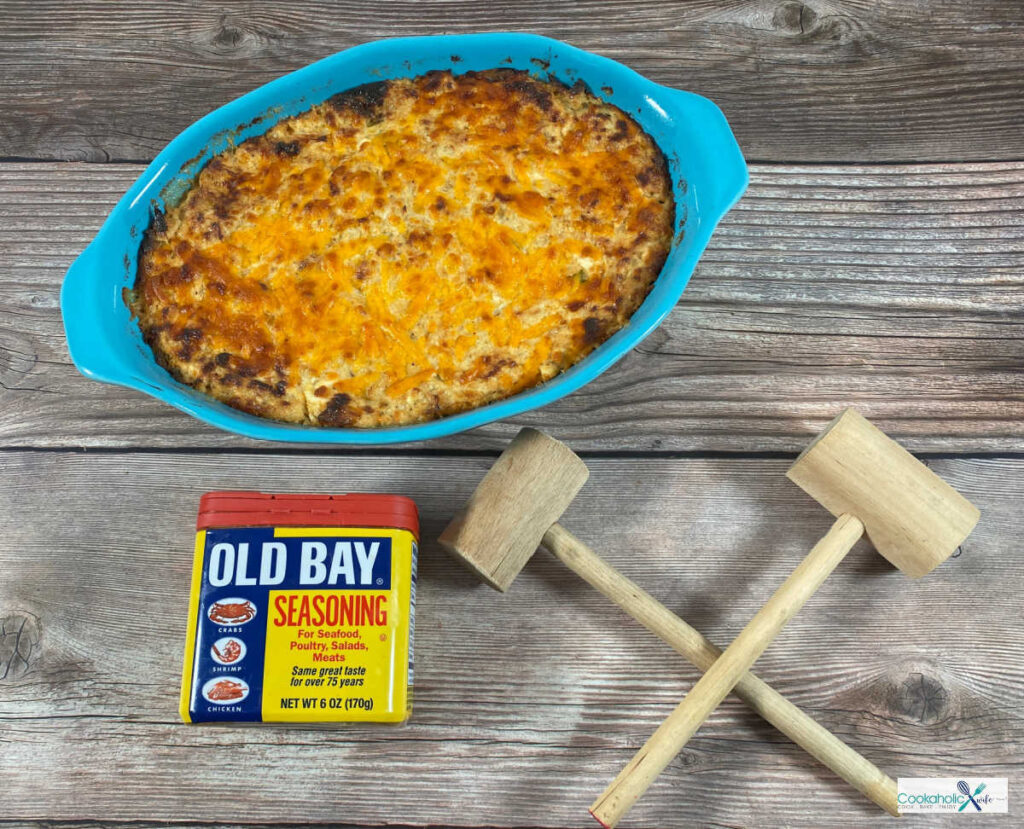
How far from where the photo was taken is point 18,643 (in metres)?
1.14

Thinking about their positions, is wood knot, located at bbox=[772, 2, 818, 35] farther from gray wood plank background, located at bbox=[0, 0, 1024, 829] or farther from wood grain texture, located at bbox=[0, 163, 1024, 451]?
wood grain texture, located at bbox=[0, 163, 1024, 451]

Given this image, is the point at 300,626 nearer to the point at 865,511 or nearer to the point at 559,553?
the point at 559,553

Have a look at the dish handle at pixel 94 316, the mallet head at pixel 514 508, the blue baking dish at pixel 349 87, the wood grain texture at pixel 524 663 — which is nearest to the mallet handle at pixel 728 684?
the wood grain texture at pixel 524 663

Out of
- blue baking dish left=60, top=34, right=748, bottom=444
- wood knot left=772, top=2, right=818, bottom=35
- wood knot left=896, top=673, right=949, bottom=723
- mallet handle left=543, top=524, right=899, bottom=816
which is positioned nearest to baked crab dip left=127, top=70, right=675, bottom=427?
blue baking dish left=60, top=34, right=748, bottom=444

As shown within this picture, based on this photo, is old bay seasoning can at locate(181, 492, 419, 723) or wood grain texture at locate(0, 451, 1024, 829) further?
wood grain texture at locate(0, 451, 1024, 829)

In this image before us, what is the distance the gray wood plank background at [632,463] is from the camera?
1104 mm

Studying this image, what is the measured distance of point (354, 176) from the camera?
1106mm

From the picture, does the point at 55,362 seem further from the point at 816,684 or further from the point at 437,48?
the point at 816,684

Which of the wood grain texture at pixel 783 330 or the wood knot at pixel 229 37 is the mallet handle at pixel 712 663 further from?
the wood knot at pixel 229 37

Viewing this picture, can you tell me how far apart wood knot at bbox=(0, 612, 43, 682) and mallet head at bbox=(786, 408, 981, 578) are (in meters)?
1.09

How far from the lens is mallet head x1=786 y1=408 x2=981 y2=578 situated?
1.05 m

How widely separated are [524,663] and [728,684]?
0.94ft

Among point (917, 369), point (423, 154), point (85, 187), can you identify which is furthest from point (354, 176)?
point (917, 369)

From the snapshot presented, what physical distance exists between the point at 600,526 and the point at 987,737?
60 cm
